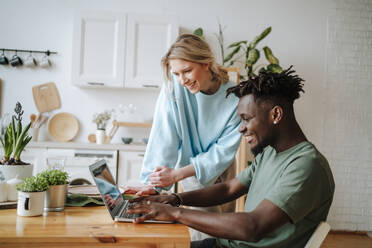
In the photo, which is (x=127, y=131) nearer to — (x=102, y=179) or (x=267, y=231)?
(x=102, y=179)

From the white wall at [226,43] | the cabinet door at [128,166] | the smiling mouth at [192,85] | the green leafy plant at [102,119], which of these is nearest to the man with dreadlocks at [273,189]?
the smiling mouth at [192,85]

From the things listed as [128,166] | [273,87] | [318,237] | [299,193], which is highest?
[273,87]

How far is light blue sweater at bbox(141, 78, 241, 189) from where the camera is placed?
5.31ft

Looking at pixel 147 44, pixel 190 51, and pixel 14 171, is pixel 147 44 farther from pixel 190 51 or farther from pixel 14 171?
pixel 14 171

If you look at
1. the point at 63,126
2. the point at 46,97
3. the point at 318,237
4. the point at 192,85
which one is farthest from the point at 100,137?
the point at 318,237

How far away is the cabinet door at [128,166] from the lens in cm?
316

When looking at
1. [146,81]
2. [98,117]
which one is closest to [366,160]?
[146,81]

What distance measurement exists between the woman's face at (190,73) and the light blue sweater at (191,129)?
Result: 77 mm

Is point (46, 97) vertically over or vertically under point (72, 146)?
over

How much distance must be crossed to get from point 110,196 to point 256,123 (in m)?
0.58

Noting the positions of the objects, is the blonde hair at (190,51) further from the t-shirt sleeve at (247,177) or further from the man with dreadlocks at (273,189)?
the t-shirt sleeve at (247,177)

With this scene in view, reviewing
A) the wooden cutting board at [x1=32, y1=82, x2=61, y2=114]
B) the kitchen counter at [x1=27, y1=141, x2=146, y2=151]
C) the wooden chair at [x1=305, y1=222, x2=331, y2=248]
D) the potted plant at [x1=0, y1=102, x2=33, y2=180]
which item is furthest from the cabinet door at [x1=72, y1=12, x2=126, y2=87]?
the wooden chair at [x1=305, y1=222, x2=331, y2=248]

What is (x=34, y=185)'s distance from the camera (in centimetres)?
99

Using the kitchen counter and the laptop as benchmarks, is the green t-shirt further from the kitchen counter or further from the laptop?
the kitchen counter
